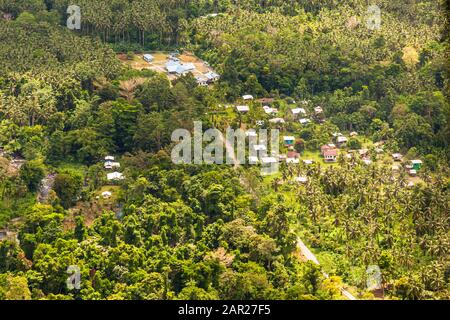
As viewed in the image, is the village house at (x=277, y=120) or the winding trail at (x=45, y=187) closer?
the winding trail at (x=45, y=187)

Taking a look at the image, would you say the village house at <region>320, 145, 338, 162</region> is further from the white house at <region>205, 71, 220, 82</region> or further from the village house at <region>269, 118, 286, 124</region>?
the white house at <region>205, 71, 220, 82</region>

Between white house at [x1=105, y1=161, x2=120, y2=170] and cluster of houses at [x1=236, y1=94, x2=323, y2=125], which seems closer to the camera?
white house at [x1=105, y1=161, x2=120, y2=170]

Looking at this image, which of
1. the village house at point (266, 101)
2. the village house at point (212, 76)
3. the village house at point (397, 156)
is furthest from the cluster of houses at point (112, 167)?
the village house at point (397, 156)

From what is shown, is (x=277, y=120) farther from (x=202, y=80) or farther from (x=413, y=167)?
(x=413, y=167)

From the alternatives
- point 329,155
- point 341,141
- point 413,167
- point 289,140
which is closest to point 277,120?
point 289,140

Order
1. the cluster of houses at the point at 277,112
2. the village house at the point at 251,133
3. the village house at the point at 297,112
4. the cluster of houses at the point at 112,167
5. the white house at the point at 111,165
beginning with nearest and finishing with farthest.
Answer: the cluster of houses at the point at 112,167 < the white house at the point at 111,165 < the village house at the point at 251,133 < the cluster of houses at the point at 277,112 < the village house at the point at 297,112

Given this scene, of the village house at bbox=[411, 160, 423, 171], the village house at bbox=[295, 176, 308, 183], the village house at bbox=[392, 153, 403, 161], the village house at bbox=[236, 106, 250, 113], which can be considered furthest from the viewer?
the village house at bbox=[236, 106, 250, 113]

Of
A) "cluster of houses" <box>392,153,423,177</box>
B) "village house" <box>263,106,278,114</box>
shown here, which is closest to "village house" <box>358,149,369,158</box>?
"cluster of houses" <box>392,153,423,177</box>

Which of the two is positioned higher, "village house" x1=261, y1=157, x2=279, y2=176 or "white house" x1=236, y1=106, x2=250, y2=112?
"white house" x1=236, y1=106, x2=250, y2=112

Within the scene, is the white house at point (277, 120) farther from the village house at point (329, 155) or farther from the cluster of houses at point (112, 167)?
the cluster of houses at point (112, 167)
